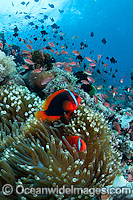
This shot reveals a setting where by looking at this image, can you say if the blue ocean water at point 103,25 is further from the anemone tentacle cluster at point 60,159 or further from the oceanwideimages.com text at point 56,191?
the oceanwideimages.com text at point 56,191

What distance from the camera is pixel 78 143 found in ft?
6.72

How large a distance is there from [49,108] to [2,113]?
4.11ft

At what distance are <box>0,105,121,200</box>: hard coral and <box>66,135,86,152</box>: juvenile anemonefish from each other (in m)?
0.07

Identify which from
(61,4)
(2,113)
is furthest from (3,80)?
(61,4)

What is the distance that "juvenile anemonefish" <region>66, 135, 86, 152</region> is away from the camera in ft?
6.68

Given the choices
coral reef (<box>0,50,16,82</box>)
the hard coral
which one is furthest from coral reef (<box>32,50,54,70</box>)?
the hard coral

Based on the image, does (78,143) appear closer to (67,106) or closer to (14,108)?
(67,106)

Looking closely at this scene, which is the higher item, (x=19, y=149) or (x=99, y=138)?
(x=99, y=138)

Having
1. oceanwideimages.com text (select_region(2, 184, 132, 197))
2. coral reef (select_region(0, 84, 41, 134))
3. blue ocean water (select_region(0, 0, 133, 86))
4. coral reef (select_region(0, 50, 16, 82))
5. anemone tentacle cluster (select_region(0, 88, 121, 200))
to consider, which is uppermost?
blue ocean water (select_region(0, 0, 133, 86))

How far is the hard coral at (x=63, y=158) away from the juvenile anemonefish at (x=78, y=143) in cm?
7

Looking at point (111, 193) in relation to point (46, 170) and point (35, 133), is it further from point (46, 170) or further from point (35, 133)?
point (35, 133)

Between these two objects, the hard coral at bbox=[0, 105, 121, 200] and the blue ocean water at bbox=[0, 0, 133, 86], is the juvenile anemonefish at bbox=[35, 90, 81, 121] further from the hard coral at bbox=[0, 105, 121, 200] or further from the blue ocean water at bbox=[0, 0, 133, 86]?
the blue ocean water at bbox=[0, 0, 133, 86]

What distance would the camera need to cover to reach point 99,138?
2461 mm

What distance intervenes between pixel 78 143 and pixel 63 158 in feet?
0.92
